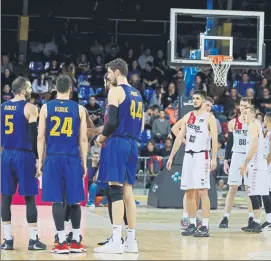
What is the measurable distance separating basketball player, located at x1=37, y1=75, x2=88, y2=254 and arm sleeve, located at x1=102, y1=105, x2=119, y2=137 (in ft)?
0.90

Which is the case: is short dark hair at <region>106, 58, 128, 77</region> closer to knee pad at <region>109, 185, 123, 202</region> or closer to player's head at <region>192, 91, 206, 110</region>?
knee pad at <region>109, 185, 123, 202</region>

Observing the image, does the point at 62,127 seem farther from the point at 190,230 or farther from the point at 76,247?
the point at 190,230

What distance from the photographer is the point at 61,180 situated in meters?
9.56

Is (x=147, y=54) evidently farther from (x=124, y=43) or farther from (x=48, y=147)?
(x=48, y=147)

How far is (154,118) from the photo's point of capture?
24156 mm

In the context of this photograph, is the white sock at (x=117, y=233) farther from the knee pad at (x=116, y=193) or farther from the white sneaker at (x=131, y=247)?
the knee pad at (x=116, y=193)

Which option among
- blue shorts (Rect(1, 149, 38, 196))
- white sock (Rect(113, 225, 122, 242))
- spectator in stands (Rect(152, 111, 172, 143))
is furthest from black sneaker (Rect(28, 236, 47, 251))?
spectator in stands (Rect(152, 111, 172, 143))

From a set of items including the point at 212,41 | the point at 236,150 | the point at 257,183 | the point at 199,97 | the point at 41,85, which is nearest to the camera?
the point at 199,97

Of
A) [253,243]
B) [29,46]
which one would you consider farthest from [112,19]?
[253,243]

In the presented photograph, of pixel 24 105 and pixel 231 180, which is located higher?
pixel 24 105

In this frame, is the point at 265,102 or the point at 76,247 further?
the point at 265,102

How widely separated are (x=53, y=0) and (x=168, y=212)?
1536 cm

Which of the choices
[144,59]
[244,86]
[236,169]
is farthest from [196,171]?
[144,59]

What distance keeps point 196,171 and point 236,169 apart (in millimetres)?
1884
